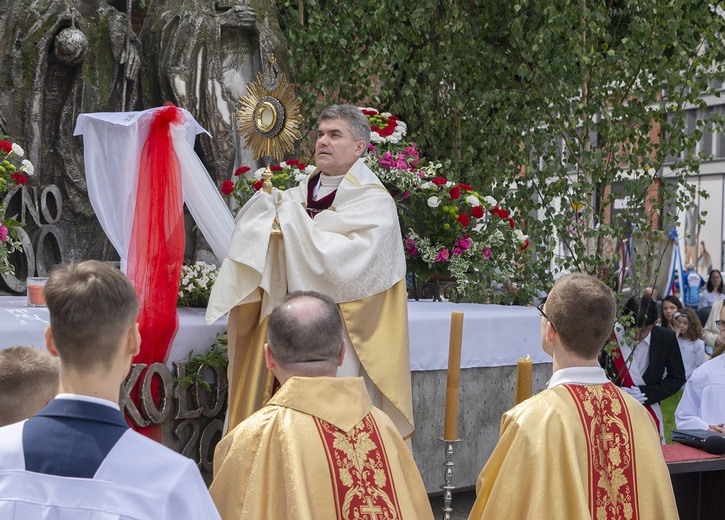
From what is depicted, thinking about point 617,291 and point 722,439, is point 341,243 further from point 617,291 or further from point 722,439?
point 617,291

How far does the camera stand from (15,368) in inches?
98.0

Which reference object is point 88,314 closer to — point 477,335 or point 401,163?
point 477,335

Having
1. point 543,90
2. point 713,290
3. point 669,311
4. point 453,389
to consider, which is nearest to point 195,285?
point 453,389

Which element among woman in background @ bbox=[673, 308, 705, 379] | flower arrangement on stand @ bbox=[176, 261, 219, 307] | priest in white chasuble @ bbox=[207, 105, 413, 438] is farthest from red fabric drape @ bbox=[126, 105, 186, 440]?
woman in background @ bbox=[673, 308, 705, 379]

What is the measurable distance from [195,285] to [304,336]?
308 cm

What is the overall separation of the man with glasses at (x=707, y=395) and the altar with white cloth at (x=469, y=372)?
1081 mm

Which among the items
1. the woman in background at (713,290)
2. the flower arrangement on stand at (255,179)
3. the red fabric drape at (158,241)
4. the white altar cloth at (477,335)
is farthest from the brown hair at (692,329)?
the red fabric drape at (158,241)

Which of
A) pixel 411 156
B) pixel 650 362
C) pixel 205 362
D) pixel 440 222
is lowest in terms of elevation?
pixel 650 362

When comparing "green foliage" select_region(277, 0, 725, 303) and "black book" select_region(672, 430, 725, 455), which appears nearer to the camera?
"black book" select_region(672, 430, 725, 455)

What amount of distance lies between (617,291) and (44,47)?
4846 millimetres

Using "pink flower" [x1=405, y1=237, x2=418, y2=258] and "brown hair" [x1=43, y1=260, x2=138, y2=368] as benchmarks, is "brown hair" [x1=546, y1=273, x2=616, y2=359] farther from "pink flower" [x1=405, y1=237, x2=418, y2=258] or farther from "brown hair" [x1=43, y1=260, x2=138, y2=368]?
"pink flower" [x1=405, y1=237, x2=418, y2=258]

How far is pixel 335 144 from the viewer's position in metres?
4.64

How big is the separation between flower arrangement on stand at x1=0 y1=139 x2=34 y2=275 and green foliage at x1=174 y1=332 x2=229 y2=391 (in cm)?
118

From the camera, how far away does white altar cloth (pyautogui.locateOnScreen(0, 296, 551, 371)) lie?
4.55 m
